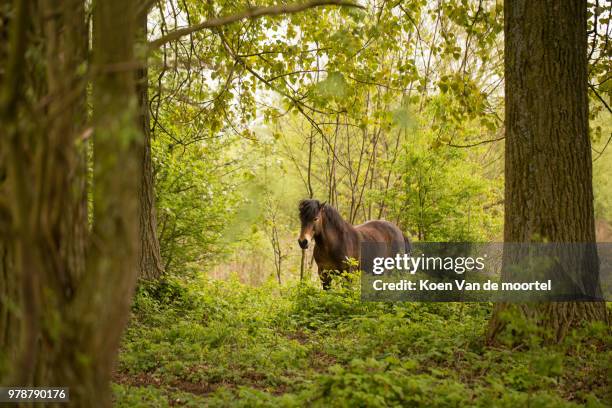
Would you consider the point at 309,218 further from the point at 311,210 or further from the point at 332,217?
the point at 332,217

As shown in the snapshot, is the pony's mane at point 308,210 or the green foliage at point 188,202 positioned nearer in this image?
the pony's mane at point 308,210

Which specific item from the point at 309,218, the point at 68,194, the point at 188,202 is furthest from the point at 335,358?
the point at 188,202

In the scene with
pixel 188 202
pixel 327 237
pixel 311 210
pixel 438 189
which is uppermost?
pixel 438 189

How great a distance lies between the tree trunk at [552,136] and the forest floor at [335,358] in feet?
2.31

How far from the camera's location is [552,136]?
498 centimetres

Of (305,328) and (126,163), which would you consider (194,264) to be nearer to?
(305,328)

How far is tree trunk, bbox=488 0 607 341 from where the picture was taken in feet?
16.4

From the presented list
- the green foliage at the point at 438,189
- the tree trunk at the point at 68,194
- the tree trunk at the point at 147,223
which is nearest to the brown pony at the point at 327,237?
the green foliage at the point at 438,189

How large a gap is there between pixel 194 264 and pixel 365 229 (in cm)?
490

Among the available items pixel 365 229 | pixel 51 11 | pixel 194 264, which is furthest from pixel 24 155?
pixel 194 264

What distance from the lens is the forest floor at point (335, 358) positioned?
12.1ft

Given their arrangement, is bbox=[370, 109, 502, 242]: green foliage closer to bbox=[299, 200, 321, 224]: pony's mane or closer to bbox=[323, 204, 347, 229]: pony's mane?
bbox=[323, 204, 347, 229]: pony's mane

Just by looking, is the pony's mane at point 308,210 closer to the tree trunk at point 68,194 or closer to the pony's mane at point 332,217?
the pony's mane at point 332,217

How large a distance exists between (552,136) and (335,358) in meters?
2.88
